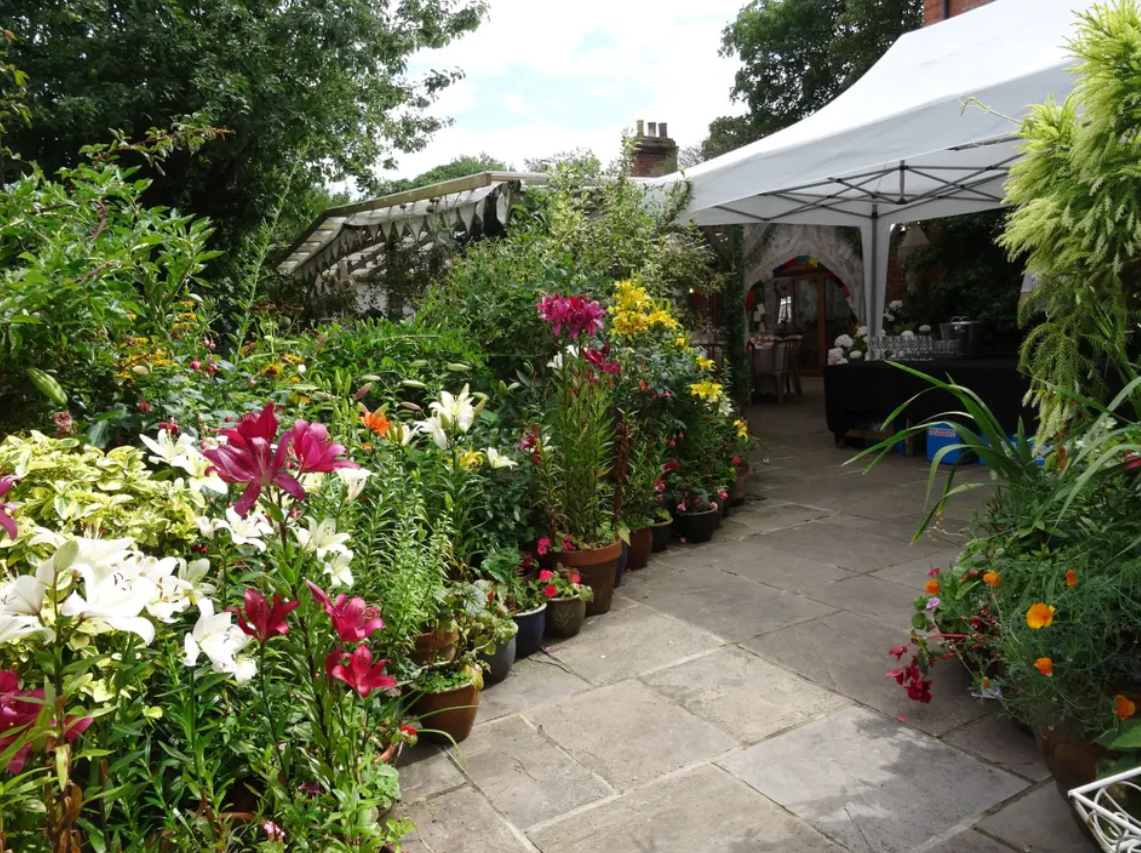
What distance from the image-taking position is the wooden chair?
10.1 m

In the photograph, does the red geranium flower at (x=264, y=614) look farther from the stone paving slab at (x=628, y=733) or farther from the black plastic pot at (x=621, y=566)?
the black plastic pot at (x=621, y=566)

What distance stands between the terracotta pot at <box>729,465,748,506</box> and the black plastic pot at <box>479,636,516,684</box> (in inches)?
99.9

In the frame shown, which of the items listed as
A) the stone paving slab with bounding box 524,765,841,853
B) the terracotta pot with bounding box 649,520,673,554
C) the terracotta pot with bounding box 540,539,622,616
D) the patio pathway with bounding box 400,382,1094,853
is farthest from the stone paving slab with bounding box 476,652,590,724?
the terracotta pot with bounding box 649,520,673,554

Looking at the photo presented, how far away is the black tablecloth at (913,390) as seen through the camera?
19.1 ft

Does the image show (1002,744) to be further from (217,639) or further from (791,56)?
(791,56)

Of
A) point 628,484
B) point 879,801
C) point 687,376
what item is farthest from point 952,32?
point 879,801

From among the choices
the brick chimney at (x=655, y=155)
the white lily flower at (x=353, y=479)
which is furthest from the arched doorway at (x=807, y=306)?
the white lily flower at (x=353, y=479)

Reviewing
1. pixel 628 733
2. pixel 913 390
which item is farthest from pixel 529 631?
pixel 913 390

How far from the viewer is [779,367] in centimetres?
1012

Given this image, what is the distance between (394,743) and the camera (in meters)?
2.01

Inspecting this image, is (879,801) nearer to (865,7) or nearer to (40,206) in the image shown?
(40,206)

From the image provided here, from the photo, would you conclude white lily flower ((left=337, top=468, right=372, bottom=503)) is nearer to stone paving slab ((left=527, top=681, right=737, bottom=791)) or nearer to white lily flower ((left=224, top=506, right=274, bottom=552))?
white lily flower ((left=224, top=506, right=274, bottom=552))

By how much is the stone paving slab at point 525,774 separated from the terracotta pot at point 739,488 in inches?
112

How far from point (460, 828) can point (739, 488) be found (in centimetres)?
348
